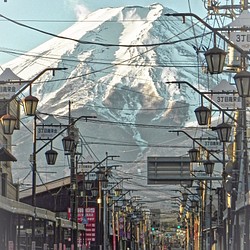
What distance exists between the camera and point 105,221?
7244cm

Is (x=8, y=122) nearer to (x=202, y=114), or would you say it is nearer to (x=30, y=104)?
(x=30, y=104)

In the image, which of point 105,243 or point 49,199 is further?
point 49,199

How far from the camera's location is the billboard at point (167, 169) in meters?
51.6

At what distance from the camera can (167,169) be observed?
5278 centimetres

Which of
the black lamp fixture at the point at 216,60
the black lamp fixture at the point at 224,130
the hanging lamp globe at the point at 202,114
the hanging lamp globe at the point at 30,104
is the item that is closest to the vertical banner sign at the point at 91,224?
the black lamp fixture at the point at 224,130

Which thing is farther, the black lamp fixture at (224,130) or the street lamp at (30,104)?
the black lamp fixture at (224,130)

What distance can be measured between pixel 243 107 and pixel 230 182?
634cm

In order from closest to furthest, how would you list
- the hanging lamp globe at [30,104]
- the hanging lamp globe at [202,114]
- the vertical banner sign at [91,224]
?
1. the hanging lamp globe at [202,114]
2. the hanging lamp globe at [30,104]
3. the vertical banner sign at [91,224]

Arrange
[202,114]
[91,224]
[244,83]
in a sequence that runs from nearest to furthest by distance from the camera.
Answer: [244,83], [202,114], [91,224]

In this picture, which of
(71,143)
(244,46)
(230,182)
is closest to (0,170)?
(71,143)

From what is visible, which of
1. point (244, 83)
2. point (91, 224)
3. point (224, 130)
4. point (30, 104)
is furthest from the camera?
point (91, 224)

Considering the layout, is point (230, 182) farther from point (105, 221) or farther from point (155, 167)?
point (105, 221)

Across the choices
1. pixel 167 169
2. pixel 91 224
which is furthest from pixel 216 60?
pixel 91 224

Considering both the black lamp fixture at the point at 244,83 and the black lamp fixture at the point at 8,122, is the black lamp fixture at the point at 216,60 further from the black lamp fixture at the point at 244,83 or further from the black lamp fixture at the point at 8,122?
the black lamp fixture at the point at 8,122
